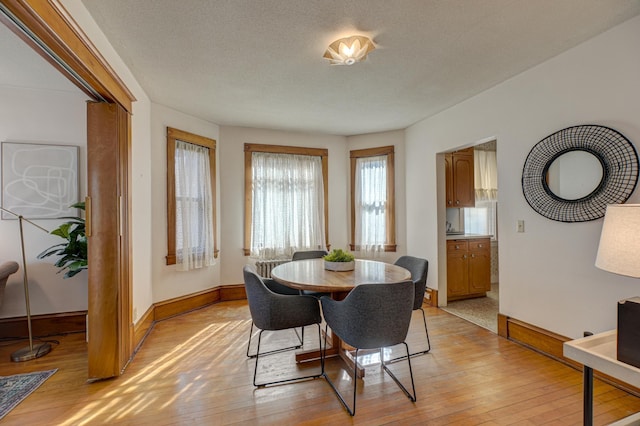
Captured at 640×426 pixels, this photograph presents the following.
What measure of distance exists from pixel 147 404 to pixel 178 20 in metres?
2.57

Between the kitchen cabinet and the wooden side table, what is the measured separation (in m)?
2.98

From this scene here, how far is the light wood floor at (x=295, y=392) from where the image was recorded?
1779 mm

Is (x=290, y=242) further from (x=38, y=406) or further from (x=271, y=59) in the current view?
(x=38, y=406)

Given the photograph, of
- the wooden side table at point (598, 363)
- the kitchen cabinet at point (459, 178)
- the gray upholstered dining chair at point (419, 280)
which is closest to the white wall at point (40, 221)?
the gray upholstered dining chair at point (419, 280)

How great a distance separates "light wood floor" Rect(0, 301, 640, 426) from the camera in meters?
1.78

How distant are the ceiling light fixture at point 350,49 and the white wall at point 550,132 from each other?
1.60 meters

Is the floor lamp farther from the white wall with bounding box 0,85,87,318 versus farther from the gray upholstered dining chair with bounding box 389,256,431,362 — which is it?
the gray upholstered dining chair with bounding box 389,256,431,362

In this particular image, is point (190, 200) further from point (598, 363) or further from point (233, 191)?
point (598, 363)

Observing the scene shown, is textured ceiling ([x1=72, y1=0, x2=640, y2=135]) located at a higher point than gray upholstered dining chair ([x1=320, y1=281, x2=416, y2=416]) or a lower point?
higher

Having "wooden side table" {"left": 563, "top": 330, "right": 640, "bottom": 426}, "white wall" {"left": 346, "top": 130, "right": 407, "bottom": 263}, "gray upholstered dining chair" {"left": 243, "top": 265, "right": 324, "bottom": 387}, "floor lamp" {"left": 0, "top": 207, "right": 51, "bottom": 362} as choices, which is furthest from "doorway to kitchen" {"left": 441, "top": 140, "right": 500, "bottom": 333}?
"floor lamp" {"left": 0, "top": 207, "right": 51, "bottom": 362}

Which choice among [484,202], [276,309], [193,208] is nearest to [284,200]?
[193,208]

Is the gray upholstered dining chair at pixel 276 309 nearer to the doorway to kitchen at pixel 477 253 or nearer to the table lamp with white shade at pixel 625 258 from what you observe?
the table lamp with white shade at pixel 625 258

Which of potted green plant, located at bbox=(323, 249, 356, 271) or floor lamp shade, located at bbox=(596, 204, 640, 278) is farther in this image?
potted green plant, located at bbox=(323, 249, 356, 271)

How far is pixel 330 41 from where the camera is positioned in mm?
2168
